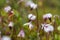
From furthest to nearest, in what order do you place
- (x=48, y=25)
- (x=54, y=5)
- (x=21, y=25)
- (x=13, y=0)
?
(x=54, y=5) < (x=13, y=0) < (x=21, y=25) < (x=48, y=25)

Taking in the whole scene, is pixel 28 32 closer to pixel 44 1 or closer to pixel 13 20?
pixel 13 20

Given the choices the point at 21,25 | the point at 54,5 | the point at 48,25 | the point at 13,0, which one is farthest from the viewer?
the point at 54,5

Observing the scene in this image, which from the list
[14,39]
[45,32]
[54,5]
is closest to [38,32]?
[45,32]

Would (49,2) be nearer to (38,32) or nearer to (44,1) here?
(44,1)

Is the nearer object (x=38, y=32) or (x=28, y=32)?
(x=38, y=32)

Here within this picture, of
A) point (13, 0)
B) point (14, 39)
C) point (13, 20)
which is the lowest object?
point (14, 39)

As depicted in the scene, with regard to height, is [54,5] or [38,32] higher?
[54,5]

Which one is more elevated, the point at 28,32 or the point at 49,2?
the point at 49,2

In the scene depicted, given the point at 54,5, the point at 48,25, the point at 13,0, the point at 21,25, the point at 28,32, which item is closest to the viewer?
the point at 48,25

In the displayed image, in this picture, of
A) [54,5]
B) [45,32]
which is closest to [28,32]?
[45,32]
